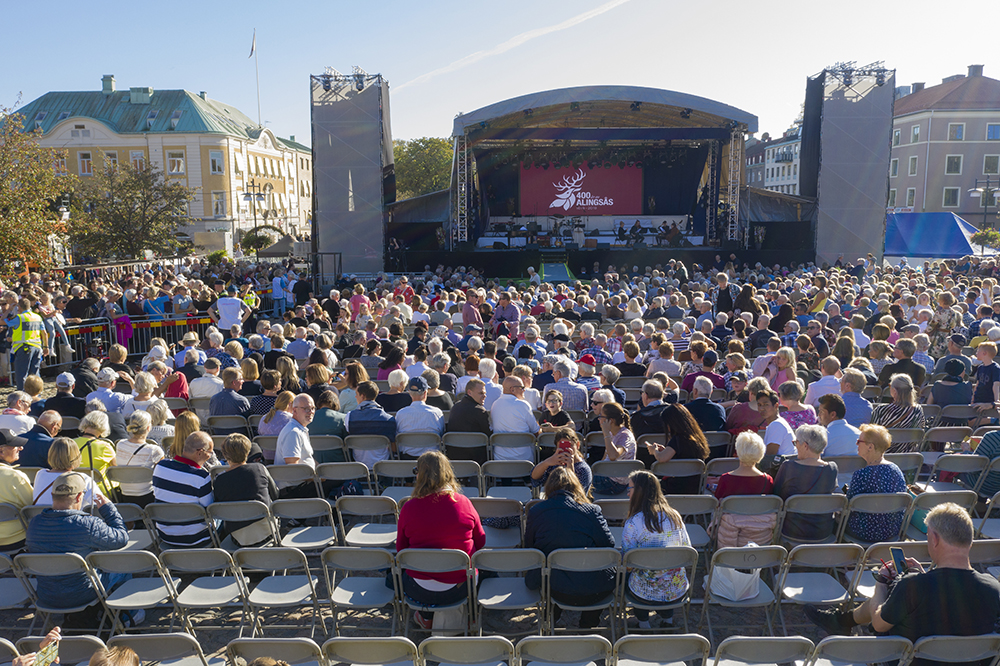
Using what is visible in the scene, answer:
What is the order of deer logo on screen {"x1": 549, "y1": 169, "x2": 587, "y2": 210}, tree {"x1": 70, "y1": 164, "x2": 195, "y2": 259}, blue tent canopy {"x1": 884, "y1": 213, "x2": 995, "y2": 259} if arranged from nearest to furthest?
blue tent canopy {"x1": 884, "y1": 213, "x2": 995, "y2": 259}
deer logo on screen {"x1": 549, "y1": 169, "x2": 587, "y2": 210}
tree {"x1": 70, "y1": 164, "x2": 195, "y2": 259}

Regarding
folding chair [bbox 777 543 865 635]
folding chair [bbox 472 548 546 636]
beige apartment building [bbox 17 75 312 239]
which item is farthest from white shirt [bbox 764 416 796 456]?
beige apartment building [bbox 17 75 312 239]

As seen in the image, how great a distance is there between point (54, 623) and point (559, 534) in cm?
338

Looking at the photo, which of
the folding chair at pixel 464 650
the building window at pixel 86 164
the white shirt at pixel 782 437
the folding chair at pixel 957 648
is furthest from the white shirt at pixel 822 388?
the building window at pixel 86 164

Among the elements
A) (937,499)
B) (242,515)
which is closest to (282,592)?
(242,515)

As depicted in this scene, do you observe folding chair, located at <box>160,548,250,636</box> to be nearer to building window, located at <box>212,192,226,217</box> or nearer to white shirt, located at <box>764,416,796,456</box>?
white shirt, located at <box>764,416,796,456</box>

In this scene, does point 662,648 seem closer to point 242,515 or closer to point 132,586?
point 242,515

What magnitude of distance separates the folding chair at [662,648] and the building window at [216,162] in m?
58.8

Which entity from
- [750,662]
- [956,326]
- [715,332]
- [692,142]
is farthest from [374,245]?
[750,662]

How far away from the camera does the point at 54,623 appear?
4512 mm

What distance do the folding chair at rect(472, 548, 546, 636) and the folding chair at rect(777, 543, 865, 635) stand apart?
139 cm

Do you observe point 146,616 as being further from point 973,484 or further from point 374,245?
point 374,245

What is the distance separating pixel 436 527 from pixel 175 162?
58.6 m

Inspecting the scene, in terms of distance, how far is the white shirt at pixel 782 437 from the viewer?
17.8ft

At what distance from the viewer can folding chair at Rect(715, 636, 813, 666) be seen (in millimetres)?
2984
